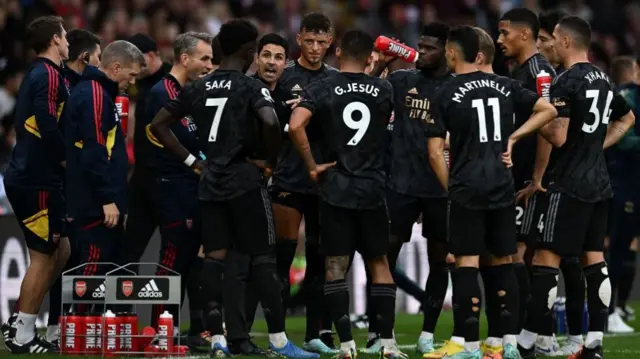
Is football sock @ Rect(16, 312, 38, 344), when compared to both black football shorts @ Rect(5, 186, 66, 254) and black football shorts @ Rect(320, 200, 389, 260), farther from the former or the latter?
black football shorts @ Rect(320, 200, 389, 260)

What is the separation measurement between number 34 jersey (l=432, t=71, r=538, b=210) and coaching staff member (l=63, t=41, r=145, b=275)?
2578mm

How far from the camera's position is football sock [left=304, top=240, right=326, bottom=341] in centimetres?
1137

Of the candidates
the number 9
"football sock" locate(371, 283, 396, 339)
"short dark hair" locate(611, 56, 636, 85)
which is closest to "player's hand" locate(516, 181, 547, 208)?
"football sock" locate(371, 283, 396, 339)

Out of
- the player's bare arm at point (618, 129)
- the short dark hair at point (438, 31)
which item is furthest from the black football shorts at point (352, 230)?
the player's bare arm at point (618, 129)

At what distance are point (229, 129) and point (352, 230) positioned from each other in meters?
1.13

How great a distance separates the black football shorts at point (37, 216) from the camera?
11102 millimetres

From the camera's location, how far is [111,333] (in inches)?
419

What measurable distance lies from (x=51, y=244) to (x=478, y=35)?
12.1 feet

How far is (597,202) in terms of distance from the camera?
1036 cm

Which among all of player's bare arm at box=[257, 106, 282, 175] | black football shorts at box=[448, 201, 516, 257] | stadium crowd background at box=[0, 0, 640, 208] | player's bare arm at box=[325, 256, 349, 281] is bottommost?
player's bare arm at box=[325, 256, 349, 281]

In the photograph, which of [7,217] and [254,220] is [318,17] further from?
[7,217]

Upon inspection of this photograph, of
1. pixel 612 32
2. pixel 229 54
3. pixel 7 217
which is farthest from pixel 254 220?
pixel 612 32

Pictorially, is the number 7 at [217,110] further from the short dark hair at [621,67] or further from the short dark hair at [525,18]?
the short dark hair at [621,67]

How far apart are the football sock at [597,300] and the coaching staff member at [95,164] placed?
11.6ft
